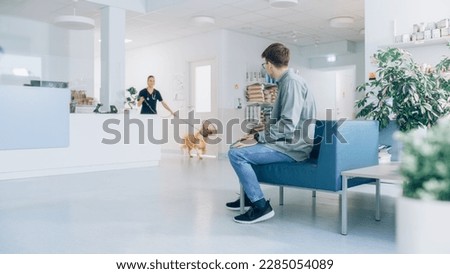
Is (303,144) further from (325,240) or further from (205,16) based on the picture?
(205,16)

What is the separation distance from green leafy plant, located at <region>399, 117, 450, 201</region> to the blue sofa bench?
162 cm

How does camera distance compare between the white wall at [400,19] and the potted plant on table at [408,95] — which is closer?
the potted plant on table at [408,95]

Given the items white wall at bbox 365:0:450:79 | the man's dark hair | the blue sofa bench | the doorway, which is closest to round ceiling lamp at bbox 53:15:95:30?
the doorway

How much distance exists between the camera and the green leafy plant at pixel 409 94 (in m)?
3.57

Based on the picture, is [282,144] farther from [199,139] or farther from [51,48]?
[51,48]

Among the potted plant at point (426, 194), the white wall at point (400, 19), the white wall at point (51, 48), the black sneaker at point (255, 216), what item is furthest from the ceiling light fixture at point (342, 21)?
the potted plant at point (426, 194)

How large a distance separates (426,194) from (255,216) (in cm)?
198

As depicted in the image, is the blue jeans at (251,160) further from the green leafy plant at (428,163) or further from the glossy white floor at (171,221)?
the green leafy plant at (428,163)

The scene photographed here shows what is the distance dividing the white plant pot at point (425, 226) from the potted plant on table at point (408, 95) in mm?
3064

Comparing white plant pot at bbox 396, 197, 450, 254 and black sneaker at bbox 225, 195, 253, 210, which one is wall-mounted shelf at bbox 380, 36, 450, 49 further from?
white plant pot at bbox 396, 197, 450, 254

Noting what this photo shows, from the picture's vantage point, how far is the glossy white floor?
7.10 feet

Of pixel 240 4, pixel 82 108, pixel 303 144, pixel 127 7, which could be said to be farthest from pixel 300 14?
pixel 303 144

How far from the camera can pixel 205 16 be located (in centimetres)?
715

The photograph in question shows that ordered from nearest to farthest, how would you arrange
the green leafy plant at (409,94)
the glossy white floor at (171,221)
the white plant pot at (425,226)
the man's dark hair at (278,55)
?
1. the white plant pot at (425,226)
2. the glossy white floor at (171,221)
3. the man's dark hair at (278,55)
4. the green leafy plant at (409,94)
